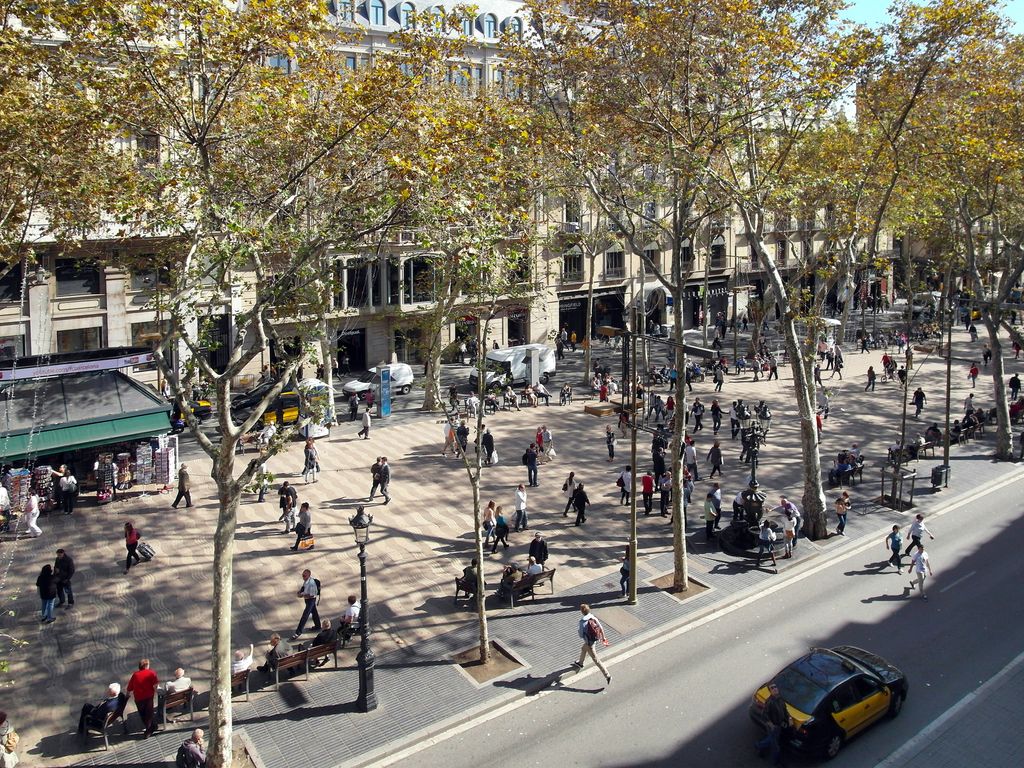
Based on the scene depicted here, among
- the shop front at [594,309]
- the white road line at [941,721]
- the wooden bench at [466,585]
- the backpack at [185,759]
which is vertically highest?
the shop front at [594,309]

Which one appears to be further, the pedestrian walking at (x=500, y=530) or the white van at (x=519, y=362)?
the white van at (x=519, y=362)

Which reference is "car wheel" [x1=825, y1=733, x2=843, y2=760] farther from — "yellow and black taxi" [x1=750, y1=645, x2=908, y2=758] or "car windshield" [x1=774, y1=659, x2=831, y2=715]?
"car windshield" [x1=774, y1=659, x2=831, y2=715]

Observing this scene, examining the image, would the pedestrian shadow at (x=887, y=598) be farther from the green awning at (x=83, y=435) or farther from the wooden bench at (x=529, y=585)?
the green awning at (x=83, y=435)

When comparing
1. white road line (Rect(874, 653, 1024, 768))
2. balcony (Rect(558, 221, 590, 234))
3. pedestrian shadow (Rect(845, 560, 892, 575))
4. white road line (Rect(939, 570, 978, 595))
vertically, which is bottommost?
white road line (Rect(874, 653, 1024, 768))

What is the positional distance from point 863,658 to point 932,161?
18.9m

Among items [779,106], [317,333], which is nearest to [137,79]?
[317,333]

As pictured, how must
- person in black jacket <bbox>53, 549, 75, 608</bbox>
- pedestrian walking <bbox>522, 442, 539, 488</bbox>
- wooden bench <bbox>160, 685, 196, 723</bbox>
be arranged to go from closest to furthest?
wooden bench <bbox>160, 685, 196, 723</bbox>, person in black jacket <bbox>53, 549, 75, 608</bbox>, pedestrian walking <bbox>522, 442, 539, 488</bbox>

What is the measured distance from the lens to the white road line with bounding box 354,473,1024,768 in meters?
13.2

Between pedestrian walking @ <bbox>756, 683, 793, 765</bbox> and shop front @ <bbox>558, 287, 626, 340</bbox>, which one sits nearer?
pedestrian walking @ <bbox>756, 683, 793, 765</bbox>

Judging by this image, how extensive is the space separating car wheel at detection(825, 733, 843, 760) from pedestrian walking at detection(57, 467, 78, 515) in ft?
65.3

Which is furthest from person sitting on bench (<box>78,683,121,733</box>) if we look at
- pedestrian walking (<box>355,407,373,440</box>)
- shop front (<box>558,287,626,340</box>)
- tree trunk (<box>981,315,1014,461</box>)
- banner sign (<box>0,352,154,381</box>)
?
shop front (<box>558,287,626,340</box>)

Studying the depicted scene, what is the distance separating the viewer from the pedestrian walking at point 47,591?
16.7 metres

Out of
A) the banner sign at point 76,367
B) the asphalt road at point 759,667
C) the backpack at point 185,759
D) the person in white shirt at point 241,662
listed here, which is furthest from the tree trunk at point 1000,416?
the banner sign at point 76,367

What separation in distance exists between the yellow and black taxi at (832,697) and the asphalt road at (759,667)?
0.35 metres
